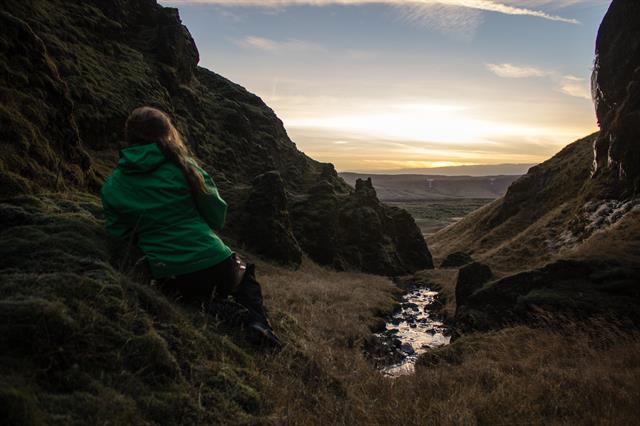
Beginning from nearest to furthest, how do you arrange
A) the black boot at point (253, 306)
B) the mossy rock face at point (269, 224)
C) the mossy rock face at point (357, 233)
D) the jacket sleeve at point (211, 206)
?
the jacket sleeve at point (211, 206), the black boot at point (253, 306), the mossy rock face at point (269, 224), the mossy rock face at point (357, 233)

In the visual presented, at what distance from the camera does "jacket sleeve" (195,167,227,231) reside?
6.10 metres

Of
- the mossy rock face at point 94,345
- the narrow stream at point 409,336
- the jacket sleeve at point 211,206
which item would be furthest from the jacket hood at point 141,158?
the narrow stream at point 409,336

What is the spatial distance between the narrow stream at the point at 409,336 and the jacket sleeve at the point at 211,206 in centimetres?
772

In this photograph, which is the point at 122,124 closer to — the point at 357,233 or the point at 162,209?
the point at 162,209

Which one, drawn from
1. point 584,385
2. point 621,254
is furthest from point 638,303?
point 584,385

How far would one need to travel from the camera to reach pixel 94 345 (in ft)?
14.1

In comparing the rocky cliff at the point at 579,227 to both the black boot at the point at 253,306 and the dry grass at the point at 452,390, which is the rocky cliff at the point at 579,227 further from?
the black boot at the point at 253,306

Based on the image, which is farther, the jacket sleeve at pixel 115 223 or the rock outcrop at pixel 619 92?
the rock outcrop at pixel 619 92

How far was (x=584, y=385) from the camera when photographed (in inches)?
271

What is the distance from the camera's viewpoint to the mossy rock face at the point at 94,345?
3697 mm

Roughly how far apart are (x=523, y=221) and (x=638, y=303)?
52.0 m

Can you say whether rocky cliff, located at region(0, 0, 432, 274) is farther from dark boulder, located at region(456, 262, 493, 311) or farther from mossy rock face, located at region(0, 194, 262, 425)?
dark boulder, located at region(456, 262, 493, 311)

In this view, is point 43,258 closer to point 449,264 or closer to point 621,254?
point 621,254

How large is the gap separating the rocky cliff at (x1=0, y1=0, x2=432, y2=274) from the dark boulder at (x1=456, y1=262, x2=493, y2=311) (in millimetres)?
16862
